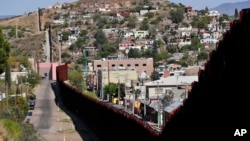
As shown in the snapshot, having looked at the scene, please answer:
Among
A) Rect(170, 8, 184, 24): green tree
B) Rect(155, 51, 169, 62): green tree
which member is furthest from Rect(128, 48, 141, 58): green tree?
Rect(170, 8, 184, 24): green tree

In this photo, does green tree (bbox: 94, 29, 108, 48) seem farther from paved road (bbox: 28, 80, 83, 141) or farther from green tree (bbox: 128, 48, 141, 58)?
paved road (bbox: 28, 80, 83, 141)

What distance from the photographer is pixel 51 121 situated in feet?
137

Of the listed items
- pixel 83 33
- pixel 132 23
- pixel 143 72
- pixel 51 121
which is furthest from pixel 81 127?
pixel 132 23

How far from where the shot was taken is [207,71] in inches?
410

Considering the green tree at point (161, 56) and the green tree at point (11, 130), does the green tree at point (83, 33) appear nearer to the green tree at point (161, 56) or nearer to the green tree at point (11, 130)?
the green tree at point (161, 56)

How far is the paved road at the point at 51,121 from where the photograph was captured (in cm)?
3322

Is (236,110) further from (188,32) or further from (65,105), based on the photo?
(188,32)

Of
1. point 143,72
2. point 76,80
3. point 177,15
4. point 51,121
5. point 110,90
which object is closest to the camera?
point 51,121

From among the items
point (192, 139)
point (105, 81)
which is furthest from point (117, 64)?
point (192, 139)

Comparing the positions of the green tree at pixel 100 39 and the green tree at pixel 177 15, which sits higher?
the green tree at pixel 177 15

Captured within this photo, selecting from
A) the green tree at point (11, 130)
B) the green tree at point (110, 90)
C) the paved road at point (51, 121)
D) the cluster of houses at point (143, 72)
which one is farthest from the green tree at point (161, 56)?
the green tree at point (11, 130)

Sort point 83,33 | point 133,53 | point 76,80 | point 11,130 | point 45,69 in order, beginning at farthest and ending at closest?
point 83,33, point 133,53, point 45,69, point 76,80, point 11,130

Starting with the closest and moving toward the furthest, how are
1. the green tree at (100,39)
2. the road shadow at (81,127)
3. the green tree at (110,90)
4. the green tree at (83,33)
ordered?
the road shadow at (81,127) → the green tree at (110,90) → the green tree at (100,39) → the green tree at (83,33)

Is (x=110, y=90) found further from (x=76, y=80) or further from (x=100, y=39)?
(x=100, y=39)
